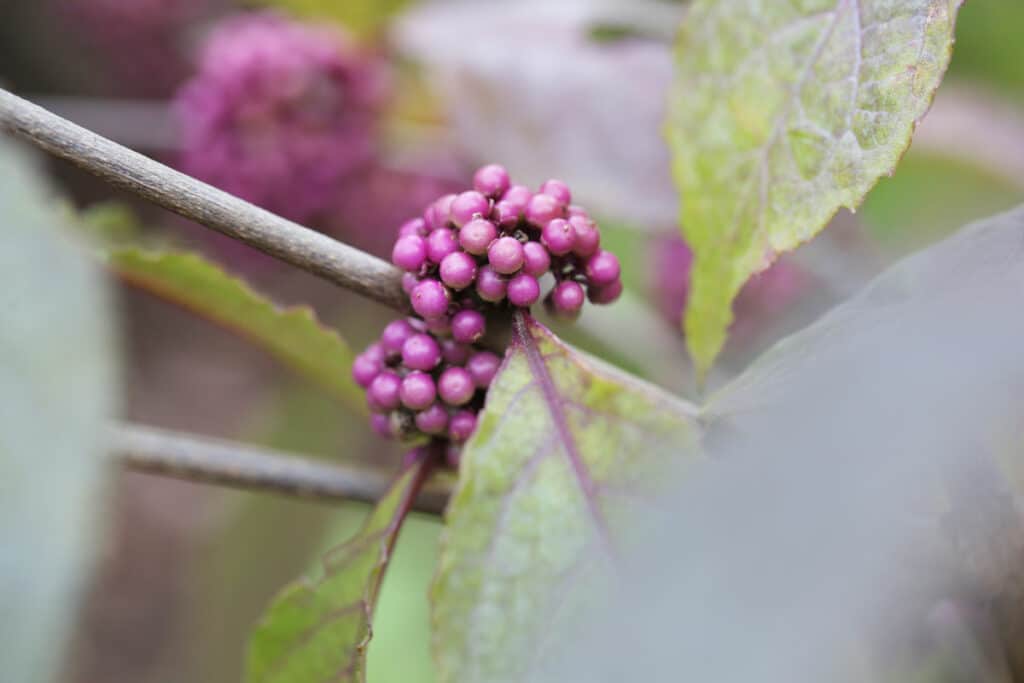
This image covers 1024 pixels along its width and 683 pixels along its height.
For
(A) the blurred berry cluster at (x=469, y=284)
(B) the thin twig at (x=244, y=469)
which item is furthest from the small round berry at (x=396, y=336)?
(B) the thin twig at (x=244, y=469)

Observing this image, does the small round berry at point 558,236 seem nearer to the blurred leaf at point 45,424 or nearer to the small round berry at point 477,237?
the small round berry at point 477,237

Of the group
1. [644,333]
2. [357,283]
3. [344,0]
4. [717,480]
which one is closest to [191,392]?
[344,0]

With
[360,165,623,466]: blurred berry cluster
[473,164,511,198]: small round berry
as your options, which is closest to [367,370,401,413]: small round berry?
[360,165,623,466]: blurred berry cluster

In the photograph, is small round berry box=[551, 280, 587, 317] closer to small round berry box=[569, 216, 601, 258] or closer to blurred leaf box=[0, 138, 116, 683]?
small round berry box=[569, 216, 601, 258]

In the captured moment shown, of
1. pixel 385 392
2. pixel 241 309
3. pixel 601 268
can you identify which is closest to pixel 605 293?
pixel 601 268

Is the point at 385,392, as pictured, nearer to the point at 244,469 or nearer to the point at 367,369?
the point at 367,369

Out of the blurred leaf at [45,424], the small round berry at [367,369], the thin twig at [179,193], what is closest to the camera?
the blurred leaf at [45,424]
